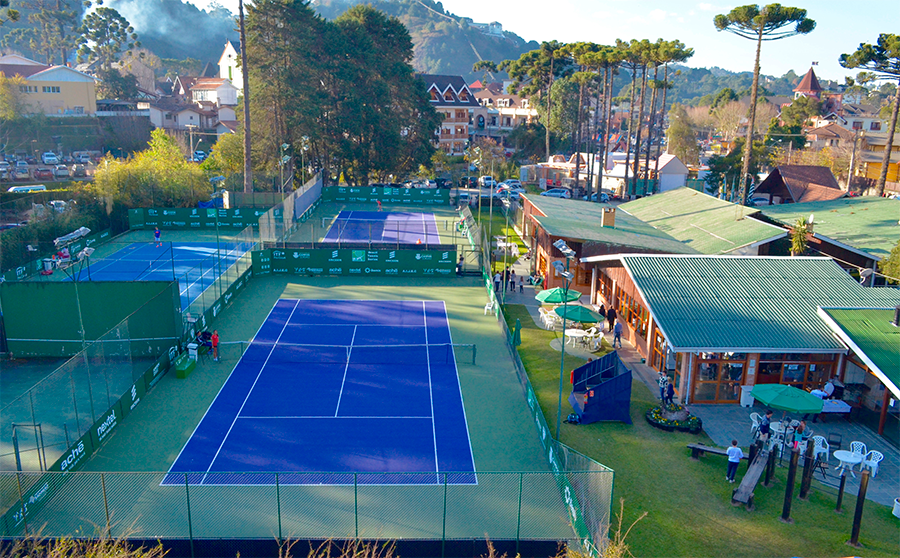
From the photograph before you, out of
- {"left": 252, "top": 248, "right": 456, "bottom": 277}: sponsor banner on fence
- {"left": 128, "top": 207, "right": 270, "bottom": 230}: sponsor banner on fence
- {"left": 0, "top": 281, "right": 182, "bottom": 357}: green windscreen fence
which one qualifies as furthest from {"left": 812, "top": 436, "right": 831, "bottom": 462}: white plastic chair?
{"left": 128, "top": 207, "right": 270, "bottom": 230}: sponsor banner on fence

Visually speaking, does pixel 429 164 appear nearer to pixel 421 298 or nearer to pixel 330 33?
pixel 330 33

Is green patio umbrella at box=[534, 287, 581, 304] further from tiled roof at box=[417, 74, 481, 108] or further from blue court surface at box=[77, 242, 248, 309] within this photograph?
tiled roof at box=[417, 74, 481, 108]

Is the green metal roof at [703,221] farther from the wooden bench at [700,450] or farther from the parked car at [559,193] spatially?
the parked car at [559,193]

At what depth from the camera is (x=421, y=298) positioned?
3412 centimetres

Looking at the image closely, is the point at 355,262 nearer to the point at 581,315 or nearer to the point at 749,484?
the point at 581,315

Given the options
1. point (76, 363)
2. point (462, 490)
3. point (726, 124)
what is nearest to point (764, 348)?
point (462, 490)

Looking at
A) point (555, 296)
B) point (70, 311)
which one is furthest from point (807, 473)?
point (70, 311)

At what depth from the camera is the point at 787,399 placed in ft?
60.5

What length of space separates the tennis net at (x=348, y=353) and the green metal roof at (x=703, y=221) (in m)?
13.9

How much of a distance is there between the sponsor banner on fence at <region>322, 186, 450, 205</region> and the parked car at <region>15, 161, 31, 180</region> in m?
30.8

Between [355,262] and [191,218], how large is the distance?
17.8m

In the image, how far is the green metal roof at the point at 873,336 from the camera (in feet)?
59.6

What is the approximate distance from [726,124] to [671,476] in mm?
97818

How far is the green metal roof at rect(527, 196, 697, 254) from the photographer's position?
3069 cm
